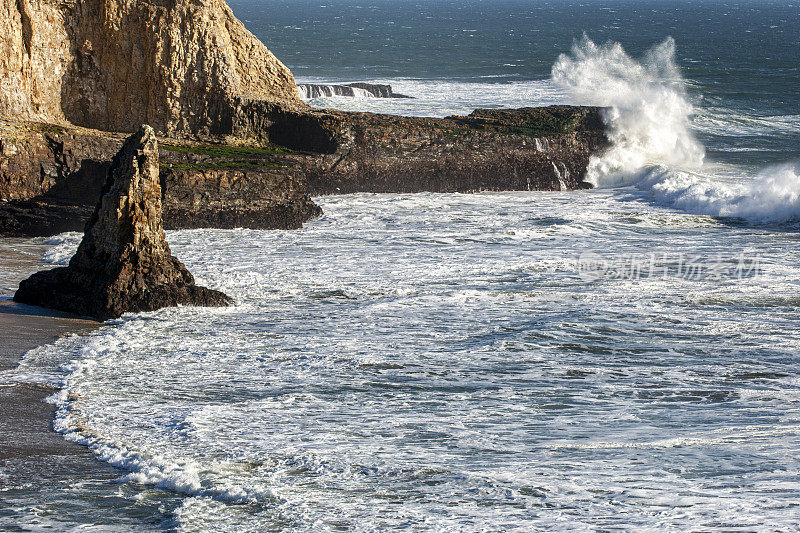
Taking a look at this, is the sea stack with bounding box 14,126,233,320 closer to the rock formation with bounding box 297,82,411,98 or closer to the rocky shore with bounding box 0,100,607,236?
the rocky shore with bounding box 0,100,607,236

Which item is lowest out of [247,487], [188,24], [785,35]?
[247,487]

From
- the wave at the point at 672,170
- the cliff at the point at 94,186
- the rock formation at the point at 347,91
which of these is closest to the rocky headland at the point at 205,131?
the cliff at the point at 94,186

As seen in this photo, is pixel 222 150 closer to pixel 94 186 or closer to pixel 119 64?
pixel 119 64

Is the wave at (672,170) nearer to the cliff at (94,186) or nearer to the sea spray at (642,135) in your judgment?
the sea spray at (642,135)

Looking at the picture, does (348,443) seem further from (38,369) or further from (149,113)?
(149,113)

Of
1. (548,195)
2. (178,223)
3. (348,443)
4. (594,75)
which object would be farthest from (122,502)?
(594,75)

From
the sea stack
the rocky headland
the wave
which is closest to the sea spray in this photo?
the wave

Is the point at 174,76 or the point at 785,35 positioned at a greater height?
the point at 785,35
